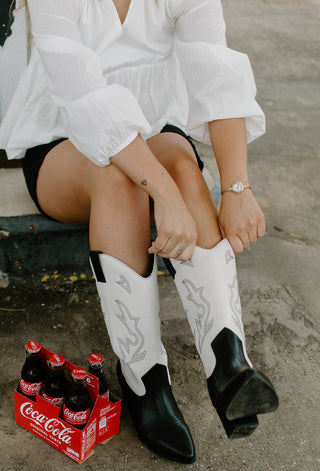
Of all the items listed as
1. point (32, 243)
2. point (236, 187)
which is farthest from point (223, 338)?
point (32, 243)

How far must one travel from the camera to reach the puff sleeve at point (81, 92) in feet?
4.43

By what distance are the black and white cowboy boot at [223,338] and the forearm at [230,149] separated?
22 cm

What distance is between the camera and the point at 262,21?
17.9ft

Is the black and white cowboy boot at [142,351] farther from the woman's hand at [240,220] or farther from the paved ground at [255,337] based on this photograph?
the woman's hand at [240,220]

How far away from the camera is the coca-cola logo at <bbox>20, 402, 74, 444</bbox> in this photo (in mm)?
1388

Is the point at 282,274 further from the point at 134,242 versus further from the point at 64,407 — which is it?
the point at 64,407

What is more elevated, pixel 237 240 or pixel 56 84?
pixel 56 84

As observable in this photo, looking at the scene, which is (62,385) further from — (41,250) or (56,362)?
(41,250)

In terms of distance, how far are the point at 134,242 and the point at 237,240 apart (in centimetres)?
29

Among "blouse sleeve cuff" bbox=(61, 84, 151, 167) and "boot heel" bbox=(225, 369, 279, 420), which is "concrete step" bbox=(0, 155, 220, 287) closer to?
"blouse sleeve cuff" bbox=(61, 84, 151, 167)

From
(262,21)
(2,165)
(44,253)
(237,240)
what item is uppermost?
(237,240)

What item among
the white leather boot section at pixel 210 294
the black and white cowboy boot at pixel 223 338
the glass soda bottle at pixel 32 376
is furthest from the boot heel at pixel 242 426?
the glass soda bottle at pixel 32 376

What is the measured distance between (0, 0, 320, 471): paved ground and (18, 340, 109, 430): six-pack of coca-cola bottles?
167mm

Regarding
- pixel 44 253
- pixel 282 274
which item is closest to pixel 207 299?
pixel 44 253
